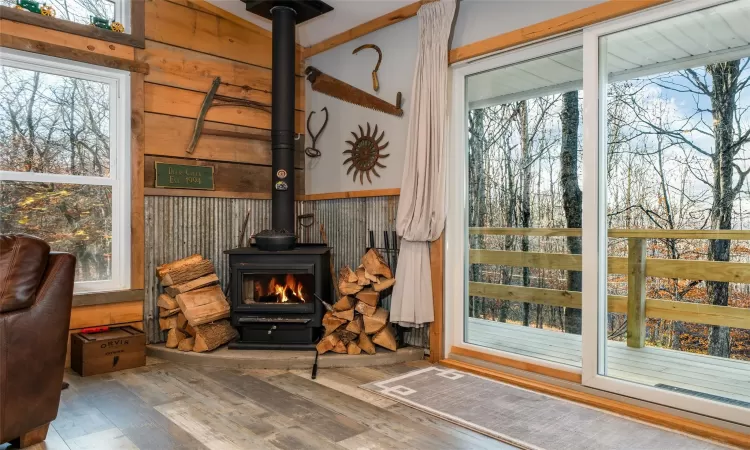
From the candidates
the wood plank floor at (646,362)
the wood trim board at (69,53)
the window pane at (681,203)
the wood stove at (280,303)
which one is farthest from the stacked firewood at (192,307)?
the window pane at (681,203)

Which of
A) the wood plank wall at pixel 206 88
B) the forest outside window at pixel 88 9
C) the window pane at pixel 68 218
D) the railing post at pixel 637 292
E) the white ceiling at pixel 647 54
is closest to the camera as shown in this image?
the white ceiling at pixel 647 54

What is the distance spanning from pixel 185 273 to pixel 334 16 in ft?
7.27

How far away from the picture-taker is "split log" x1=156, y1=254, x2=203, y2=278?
3451mm

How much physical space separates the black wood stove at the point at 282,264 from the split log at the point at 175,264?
280 mm

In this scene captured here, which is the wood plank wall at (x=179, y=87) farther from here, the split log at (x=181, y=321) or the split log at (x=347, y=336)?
the split log at (x=347, y=336)

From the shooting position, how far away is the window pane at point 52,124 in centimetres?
310

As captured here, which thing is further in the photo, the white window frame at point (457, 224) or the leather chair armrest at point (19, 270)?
the white window frame at point (457, 224)

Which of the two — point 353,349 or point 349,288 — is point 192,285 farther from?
point 353,349

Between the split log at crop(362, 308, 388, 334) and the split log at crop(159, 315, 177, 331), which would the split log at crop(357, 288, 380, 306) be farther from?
the split log at crop(159, 315, 177, 331)

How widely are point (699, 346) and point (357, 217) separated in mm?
2334

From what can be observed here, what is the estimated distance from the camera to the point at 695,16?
7.98 ft

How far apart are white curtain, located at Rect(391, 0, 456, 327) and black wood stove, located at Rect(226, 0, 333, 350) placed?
582 millimetres

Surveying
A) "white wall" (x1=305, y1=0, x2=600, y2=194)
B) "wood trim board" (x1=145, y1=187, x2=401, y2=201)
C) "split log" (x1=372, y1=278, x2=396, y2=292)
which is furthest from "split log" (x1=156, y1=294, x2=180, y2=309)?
"white wall" (x1=305, y1=0, x2=600, y2=194)

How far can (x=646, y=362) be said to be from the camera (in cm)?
262
